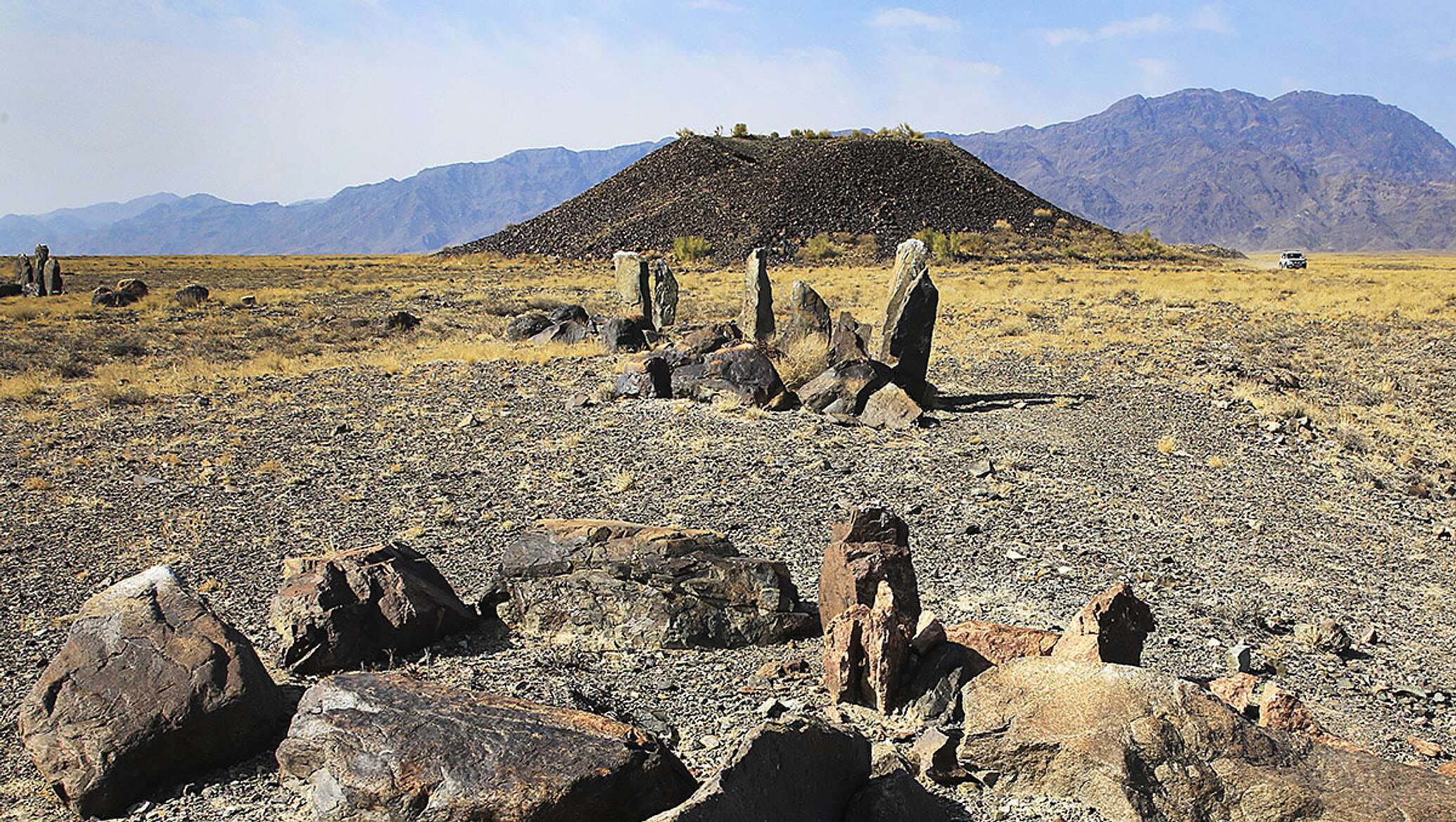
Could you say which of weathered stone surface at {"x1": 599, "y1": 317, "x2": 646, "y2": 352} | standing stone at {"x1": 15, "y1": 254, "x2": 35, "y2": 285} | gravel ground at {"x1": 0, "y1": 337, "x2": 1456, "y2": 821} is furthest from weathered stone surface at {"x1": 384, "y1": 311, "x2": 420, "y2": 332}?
standing stone at {"x1": 15, "y1": 254, "x2": 35, "y2": 285}

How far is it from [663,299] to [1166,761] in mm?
18785

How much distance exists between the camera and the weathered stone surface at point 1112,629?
16.7 feet

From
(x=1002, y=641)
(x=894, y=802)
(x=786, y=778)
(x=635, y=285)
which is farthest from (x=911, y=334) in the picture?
(x=786, y=778)

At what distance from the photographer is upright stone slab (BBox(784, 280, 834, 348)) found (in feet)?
50.5

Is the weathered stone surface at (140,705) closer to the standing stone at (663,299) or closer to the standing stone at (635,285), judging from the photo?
the standing stone at (635,285)

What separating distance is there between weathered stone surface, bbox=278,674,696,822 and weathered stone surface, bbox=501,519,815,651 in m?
1.78

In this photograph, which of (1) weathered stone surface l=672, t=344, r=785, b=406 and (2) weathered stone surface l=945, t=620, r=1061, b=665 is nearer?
(2) weathered stone surface l=945, t=620, r=1061, b=665

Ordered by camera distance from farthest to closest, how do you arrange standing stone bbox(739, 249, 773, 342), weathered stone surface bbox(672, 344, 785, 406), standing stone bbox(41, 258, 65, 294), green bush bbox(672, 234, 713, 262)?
green bush bbox(672, 234, 713, 262), standing stone bbox(41, 258, 65, 294), standing stone bbox(739, 249, 773, 342), weathered stone surface bbox(672, 344, 785, 406)

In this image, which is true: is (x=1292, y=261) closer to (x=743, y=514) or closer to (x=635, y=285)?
(x=635, y=285)

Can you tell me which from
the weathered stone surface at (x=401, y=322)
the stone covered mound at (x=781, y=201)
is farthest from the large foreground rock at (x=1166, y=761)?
the stone covered mound at (x=781, y=201)

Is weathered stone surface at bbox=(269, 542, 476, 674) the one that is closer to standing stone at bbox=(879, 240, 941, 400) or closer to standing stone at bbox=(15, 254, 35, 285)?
standing stone at bbox=(879, 240, 941, 400)

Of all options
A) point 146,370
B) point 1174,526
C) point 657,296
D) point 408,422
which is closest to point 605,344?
point 657,296

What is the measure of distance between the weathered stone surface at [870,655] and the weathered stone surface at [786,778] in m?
1.00

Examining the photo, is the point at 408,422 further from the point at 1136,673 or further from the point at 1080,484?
the point at 1136,673
